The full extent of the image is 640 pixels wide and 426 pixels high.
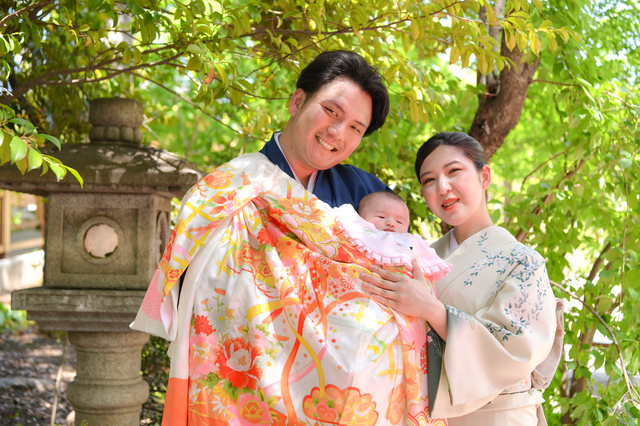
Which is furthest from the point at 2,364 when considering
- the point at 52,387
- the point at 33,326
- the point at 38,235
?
the point at 38,235

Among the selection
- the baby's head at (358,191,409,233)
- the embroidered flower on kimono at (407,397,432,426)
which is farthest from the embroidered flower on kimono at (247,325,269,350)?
the baby's head at (358,191,409,233)

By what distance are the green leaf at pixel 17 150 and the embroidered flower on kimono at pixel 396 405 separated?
1263 millimetres

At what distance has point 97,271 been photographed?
2.89 m

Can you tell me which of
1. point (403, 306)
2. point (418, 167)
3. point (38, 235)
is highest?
point (38, 235)

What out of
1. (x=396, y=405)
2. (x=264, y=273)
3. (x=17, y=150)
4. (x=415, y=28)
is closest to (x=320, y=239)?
(x=264, y=273)

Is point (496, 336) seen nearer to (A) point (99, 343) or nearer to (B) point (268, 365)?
(B) point (268, 365)

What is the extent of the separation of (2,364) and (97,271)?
173 inches

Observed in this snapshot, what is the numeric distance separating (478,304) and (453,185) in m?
0.43

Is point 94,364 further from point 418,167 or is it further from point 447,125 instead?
point 447,125

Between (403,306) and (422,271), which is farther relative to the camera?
(422,271)

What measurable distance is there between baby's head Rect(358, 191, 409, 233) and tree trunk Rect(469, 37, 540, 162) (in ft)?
5.40

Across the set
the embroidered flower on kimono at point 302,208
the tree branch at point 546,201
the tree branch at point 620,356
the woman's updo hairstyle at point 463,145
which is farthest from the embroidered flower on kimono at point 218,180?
the tree branch at point 546,201

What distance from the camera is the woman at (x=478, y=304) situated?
178 cm

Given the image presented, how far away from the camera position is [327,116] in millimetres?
2049
